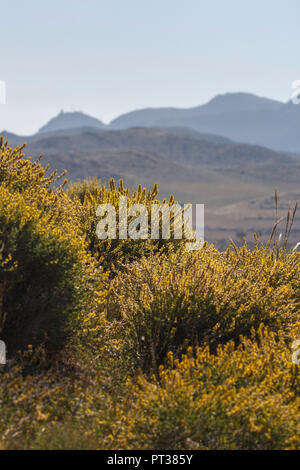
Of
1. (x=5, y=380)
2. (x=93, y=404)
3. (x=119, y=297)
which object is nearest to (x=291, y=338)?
(x=119, y=297)

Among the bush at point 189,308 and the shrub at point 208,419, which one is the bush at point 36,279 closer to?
the bush at point 189,308

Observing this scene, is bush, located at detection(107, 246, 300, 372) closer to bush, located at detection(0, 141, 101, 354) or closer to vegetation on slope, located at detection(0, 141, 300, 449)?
vegetation on slope, located at detection(0, 141, 300, 449)

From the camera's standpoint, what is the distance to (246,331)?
6.01 metres

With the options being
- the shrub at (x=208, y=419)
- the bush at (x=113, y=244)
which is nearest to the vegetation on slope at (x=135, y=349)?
the shrub at (x=208, y=419)

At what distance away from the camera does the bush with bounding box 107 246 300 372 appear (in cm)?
575

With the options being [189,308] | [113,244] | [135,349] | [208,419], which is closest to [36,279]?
[135,349]

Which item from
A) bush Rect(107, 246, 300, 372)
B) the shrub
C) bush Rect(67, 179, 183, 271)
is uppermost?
bush Rect(67, 179, 183, 271)

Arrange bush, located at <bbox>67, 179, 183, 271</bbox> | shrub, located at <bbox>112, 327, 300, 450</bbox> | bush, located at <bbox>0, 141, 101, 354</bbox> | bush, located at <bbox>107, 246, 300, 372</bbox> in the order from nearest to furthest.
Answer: shrub, located at <bbox>112, 327, 300, 450</bbox> → bush, located at <bbox>0, 141, 101, 354</bbox> → bush, located at <bbox>107, 246, 300, 372</bbox> → bush, located at <bbox>67, 179, 183, 271</bbox>

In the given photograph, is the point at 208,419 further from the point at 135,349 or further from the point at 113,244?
the point at 113,244

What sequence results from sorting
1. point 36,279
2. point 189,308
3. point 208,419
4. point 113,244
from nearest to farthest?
point 208,419
point 36,279
point 189,308
point 113,244

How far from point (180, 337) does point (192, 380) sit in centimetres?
136

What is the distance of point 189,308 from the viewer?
19.0ft

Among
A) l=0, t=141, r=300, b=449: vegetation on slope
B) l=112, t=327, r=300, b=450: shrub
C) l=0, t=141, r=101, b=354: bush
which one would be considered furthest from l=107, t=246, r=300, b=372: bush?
l=112, t=327, r=300, b=450: shrub

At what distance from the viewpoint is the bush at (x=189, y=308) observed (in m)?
5.75
